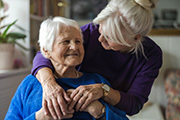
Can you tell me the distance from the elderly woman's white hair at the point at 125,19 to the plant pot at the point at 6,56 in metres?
1.19

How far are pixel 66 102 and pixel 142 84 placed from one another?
62 centimetres

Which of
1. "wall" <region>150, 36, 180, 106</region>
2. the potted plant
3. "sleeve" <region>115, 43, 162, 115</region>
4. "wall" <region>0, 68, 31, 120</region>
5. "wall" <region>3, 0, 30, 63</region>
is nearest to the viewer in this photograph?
"sleeve" <region>115, 43, 162, 115</region>

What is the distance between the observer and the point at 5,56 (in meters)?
2.07

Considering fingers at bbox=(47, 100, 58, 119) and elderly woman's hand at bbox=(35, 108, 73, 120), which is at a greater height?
fingers at bbox=(47, 100, 58, 119)

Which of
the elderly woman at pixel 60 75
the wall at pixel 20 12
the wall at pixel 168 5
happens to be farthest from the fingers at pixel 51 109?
the wall at pixel 168 5

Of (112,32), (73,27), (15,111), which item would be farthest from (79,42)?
(15,111)

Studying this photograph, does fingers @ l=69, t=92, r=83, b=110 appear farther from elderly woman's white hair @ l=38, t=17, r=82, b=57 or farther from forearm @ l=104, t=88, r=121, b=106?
elderly woman's white hair @ l=38, t=17, r=82, b=57

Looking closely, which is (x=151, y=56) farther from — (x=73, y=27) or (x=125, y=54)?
(x=73, y=27)

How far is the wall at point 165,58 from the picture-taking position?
2.87 m

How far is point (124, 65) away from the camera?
1.49 metres

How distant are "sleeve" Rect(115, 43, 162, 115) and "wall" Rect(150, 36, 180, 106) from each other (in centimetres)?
156

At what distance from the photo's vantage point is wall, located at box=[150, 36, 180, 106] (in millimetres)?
2867

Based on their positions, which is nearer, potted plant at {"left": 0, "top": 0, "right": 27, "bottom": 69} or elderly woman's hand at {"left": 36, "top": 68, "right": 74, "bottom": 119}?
elderly woman's hand at {"left": 36, "top": 68, "right": 74, "bottom": 119}

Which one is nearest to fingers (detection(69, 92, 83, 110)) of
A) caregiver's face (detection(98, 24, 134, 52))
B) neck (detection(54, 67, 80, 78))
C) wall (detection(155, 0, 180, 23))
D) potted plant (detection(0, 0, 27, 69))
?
neck (detection(54, 67, 80, 78))
